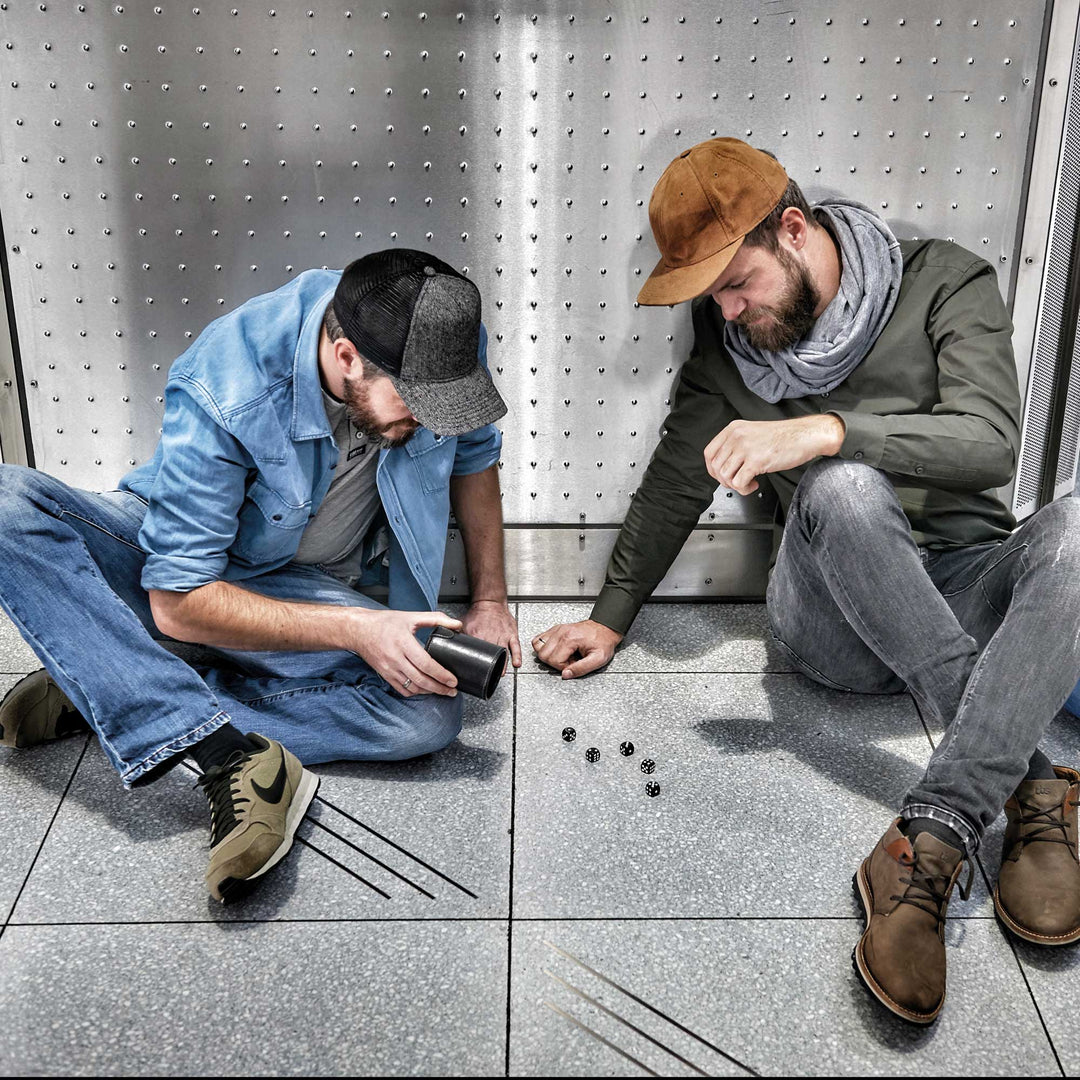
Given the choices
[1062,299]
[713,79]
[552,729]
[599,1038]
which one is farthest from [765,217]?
[599,1038]

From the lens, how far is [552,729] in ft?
7.21

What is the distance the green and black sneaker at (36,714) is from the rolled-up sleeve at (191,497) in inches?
15.6

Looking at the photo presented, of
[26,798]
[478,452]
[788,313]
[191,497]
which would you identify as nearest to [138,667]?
[191,497]

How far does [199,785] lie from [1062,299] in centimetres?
212

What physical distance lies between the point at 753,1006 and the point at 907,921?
10.1 inches

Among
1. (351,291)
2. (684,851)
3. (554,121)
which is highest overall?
(554,121)

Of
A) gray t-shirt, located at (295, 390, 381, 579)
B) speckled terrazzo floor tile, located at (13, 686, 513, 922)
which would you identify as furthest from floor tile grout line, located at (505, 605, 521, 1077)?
gray t-shirt, located at (295, 390, 381, 579)

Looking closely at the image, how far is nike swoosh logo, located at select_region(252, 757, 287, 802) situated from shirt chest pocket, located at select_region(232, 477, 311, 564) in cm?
41

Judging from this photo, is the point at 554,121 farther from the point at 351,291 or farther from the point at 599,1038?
the point at 599,1038

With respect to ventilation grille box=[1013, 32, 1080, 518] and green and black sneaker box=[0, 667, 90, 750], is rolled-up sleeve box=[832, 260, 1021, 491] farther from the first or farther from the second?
green and black sneaker box=[0, 667, 90, 750]

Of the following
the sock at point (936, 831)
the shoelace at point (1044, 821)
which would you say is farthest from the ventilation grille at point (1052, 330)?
the sock at point (936, 831)

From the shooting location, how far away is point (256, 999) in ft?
5.11

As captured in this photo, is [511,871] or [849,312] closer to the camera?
[511,871]

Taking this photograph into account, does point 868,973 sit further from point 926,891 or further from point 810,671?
point 810,671
